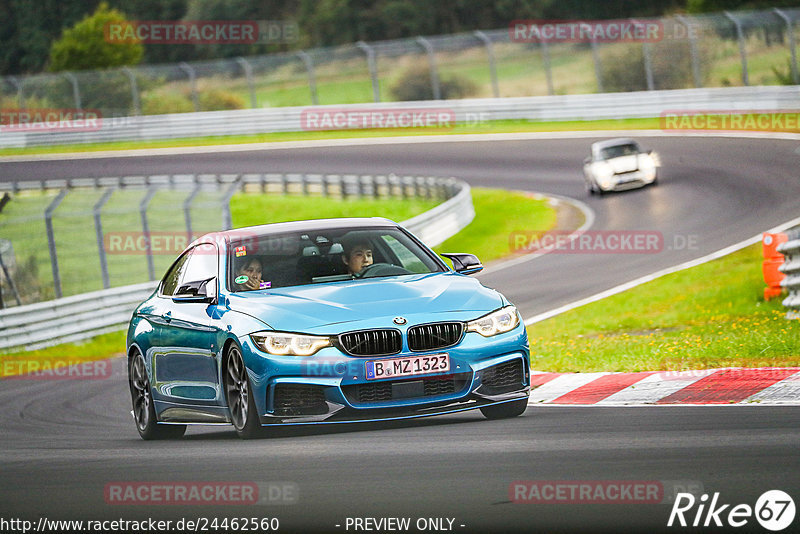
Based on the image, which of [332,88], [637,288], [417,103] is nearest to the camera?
[637,288]

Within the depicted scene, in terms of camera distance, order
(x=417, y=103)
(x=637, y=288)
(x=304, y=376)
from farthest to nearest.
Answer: (x=417, y=103) < (x=637, y=288) < (x=304, y=376)

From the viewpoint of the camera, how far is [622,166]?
3120 centimetres

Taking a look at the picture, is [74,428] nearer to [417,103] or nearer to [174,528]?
[174,528]

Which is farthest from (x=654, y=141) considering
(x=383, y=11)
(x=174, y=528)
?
(x=383, y=11)

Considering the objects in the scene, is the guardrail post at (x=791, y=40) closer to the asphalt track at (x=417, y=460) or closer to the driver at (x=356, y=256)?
the asphalt track at (x=417, y=460)

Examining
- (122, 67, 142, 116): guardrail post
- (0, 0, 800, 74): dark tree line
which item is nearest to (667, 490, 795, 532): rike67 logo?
(122, 67, 142, 116): guardrail post

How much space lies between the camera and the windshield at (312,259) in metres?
9.12

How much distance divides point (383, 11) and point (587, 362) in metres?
67.3

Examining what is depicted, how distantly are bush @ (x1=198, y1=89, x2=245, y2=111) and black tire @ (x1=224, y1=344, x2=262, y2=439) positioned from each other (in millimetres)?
47604

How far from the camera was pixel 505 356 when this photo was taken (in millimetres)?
8469

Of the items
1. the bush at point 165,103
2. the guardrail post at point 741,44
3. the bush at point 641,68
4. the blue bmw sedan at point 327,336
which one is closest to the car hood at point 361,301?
the blue bmw sedan at point 327,336

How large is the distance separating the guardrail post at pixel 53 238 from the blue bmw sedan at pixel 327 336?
10.6 metres

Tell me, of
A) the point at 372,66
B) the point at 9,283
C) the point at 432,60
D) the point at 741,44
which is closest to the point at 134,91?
the point at 372,66

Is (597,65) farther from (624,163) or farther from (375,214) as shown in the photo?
(624,163)
